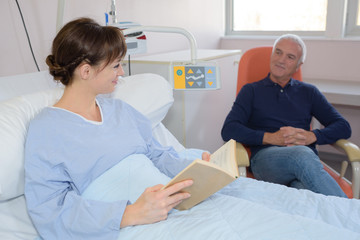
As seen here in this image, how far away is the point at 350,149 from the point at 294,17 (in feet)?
6.07

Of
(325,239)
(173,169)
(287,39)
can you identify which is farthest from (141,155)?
(287,39)

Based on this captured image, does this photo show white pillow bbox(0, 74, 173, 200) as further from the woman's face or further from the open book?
the open book

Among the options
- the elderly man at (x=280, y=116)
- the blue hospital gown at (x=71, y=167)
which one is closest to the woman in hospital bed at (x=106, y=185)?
the blue hospital gown at (x=71, y=167)

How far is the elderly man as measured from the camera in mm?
1871

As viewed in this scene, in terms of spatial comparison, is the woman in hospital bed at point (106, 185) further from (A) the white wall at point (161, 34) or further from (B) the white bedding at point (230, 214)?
(A) the white wall at point (161, 34)

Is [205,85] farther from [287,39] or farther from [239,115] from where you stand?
[287,39]

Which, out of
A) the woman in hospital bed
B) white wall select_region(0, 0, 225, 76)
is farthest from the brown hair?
white wall select_region(0, 0, 225, 76)

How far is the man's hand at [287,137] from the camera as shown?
1.87 metres

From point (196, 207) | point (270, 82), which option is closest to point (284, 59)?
point (270, 82)

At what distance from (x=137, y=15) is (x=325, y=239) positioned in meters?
1.93

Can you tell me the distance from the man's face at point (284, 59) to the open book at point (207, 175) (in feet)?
3.10

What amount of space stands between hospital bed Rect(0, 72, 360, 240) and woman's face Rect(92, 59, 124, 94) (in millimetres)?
221

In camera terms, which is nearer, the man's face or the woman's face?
the woman's face

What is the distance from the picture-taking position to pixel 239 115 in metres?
1.99
